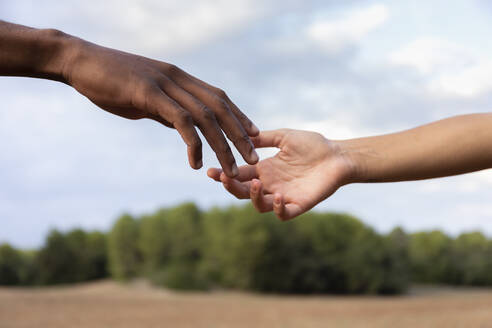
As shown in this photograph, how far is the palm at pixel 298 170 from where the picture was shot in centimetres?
228

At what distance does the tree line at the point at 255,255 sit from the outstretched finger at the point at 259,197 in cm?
2674

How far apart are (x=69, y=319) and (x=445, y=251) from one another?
971 inches

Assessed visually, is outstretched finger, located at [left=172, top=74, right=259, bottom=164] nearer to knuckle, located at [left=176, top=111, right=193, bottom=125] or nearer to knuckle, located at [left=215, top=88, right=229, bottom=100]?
knuckle, located at [left=215, top=88, right=229, bottom=100]

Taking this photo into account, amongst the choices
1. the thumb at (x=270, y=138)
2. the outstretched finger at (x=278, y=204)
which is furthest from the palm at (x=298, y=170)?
the outstretched finger at (x=278, y=204)

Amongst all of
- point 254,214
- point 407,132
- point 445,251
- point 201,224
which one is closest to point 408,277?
point 445,251

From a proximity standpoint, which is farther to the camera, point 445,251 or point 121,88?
point 445,251

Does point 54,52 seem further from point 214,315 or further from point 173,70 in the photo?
point 214,315

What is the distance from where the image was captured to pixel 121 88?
1665mm

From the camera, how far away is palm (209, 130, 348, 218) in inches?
→ 89.7

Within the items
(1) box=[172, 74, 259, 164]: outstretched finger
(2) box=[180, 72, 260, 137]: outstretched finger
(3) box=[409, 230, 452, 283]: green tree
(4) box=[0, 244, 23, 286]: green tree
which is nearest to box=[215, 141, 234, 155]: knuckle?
(1) box=[172, 74, 259, 164]: outstretched finger

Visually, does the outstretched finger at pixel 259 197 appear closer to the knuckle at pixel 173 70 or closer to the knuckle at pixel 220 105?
the knuckle at pixel 220 105

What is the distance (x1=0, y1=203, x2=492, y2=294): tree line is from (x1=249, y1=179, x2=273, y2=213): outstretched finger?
1053 inches

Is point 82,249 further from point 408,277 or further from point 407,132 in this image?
point 407,132

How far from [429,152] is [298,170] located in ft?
1.95
